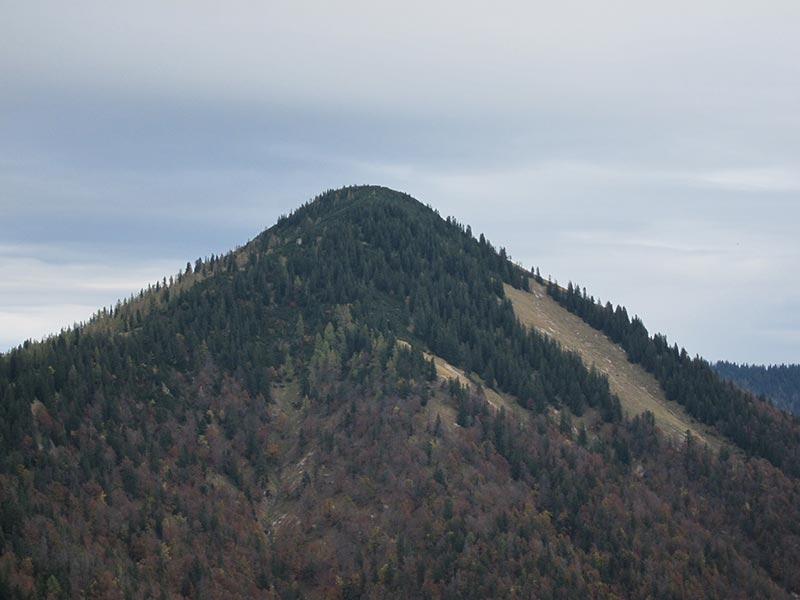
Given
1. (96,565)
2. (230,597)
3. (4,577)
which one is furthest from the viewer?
(230,597)

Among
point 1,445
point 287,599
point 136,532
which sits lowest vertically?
point 287,599

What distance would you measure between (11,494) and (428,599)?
8723 centimetres

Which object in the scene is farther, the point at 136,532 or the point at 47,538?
the point at 136,532

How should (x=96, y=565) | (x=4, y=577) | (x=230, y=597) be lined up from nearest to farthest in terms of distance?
(x=4, y=577), (x=96, y=565), (x=230, y=597)

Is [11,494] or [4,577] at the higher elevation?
[11,494]

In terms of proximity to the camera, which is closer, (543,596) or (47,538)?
(47,538)

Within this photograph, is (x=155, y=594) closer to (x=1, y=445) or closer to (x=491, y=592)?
(x=1, y=445)

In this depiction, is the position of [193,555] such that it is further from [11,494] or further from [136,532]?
[11,494]

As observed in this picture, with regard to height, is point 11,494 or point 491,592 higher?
point 11,494

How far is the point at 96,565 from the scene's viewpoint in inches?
6924

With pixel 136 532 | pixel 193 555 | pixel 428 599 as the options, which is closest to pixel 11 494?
pixel 136 532

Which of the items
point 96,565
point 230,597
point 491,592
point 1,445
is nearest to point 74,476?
point 1,445

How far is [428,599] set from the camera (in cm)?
19912

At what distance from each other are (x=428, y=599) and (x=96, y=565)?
68537mm
